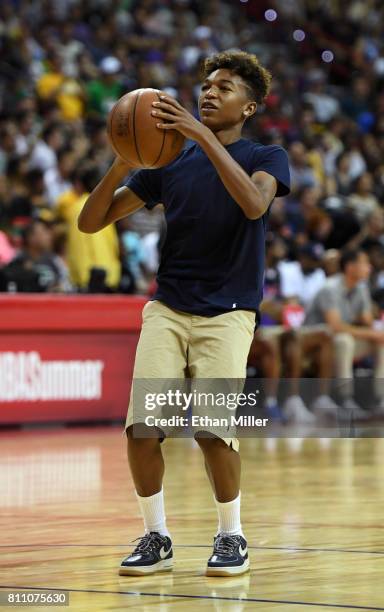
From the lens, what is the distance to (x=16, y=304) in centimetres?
1102

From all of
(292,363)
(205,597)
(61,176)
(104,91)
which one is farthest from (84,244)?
(205,597)

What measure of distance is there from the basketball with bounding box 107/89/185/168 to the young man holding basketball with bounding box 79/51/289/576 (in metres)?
0.06

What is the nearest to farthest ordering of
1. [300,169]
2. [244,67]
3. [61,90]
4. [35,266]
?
[244,67] < [35,266] < [61,90] < [300,169]

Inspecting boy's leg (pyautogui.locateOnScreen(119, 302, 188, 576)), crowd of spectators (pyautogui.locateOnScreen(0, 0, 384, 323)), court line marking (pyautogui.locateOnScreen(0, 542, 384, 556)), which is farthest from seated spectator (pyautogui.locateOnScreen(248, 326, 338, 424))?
boy's leg (pyautogui.locateOnScreen(119, 302, 188, 576))

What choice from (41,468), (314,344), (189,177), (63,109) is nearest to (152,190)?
(189,177)

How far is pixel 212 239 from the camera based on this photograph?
4.82 m

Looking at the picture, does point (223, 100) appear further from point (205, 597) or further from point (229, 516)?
point (205, 597)

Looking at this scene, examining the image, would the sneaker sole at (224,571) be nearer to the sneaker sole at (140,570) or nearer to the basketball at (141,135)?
the sneaker sole at (140,570)

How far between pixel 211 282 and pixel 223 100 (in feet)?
2.31

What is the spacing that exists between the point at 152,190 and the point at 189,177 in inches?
9.2

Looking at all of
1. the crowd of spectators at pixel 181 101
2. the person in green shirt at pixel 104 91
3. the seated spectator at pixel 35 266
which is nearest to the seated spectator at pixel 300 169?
the crowd of spectators at pixel 181 101

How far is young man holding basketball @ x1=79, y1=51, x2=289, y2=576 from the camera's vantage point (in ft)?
15.5

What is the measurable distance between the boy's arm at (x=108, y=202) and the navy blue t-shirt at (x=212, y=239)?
201 millimetres

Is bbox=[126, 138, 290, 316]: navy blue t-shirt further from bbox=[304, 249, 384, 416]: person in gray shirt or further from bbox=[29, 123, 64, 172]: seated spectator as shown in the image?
bbox=[29, 123, 64, 172]: seated spectator
